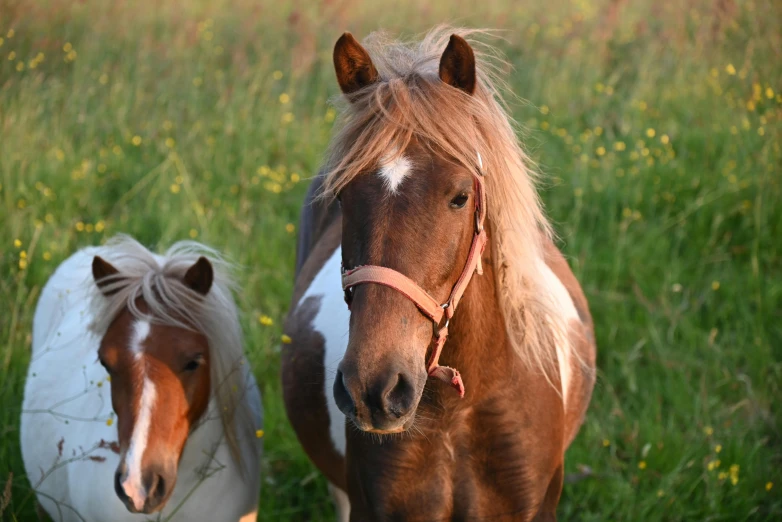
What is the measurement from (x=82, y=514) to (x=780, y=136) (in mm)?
4856


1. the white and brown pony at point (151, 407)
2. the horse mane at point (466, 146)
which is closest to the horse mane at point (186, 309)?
the white and brown pony at point (151, 407)

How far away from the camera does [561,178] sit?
5.33m

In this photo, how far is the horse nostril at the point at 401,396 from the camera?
178cm

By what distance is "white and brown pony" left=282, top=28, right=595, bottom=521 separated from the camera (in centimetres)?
184

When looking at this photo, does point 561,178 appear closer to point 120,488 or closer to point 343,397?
point 120,488

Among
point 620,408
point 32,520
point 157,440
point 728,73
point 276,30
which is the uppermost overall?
point 276,30

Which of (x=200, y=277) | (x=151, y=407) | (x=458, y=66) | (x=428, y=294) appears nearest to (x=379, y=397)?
(x=428, y=294)

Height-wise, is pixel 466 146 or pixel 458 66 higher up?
pixel 458 66

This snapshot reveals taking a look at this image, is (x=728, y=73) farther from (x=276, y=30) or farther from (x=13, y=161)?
(x=13, y=161)

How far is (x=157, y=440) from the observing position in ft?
8.27

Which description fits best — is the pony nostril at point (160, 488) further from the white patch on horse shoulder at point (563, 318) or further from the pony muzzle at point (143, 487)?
the white patch on horse shoulder at point (563, 318)

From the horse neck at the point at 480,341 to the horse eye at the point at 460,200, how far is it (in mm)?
245

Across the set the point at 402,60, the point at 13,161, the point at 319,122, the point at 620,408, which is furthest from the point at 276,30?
the point at 402,60

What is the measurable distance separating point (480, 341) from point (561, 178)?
3337mm
